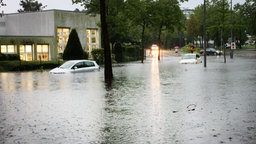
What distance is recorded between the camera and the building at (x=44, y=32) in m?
50.7

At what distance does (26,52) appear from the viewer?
51.8 meters

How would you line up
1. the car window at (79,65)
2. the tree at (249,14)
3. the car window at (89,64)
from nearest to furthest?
the car window at (79,65) → the car window at (89,64) → the tree at (249,14)

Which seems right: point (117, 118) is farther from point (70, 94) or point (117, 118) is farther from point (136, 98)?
point (70, 94)

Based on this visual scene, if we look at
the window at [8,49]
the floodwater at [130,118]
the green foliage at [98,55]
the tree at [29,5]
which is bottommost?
the floodwater at [130,118]

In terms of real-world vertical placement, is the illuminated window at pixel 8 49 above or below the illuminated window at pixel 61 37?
below

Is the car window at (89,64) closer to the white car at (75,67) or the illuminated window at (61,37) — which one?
the white car at (75,67)

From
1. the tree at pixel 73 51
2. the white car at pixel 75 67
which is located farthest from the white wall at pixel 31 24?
the white car at pixel 75 67

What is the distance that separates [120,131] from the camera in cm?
971

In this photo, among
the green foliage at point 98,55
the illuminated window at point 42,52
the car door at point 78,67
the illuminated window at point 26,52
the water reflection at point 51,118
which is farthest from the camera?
the green foliage at point 98,55

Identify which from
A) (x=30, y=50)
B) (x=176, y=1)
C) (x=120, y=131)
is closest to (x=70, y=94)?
(x=120, y=131)

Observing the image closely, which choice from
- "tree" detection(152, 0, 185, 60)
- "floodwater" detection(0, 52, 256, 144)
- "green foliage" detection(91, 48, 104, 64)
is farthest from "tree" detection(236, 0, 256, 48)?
"floodwater" detection(0, 52, 256, 144)

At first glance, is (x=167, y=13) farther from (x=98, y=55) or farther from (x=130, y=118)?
(x=130, y=118)

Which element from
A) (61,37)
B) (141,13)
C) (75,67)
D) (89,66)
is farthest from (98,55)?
(75,67)

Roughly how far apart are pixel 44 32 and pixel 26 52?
5755 millimetres
